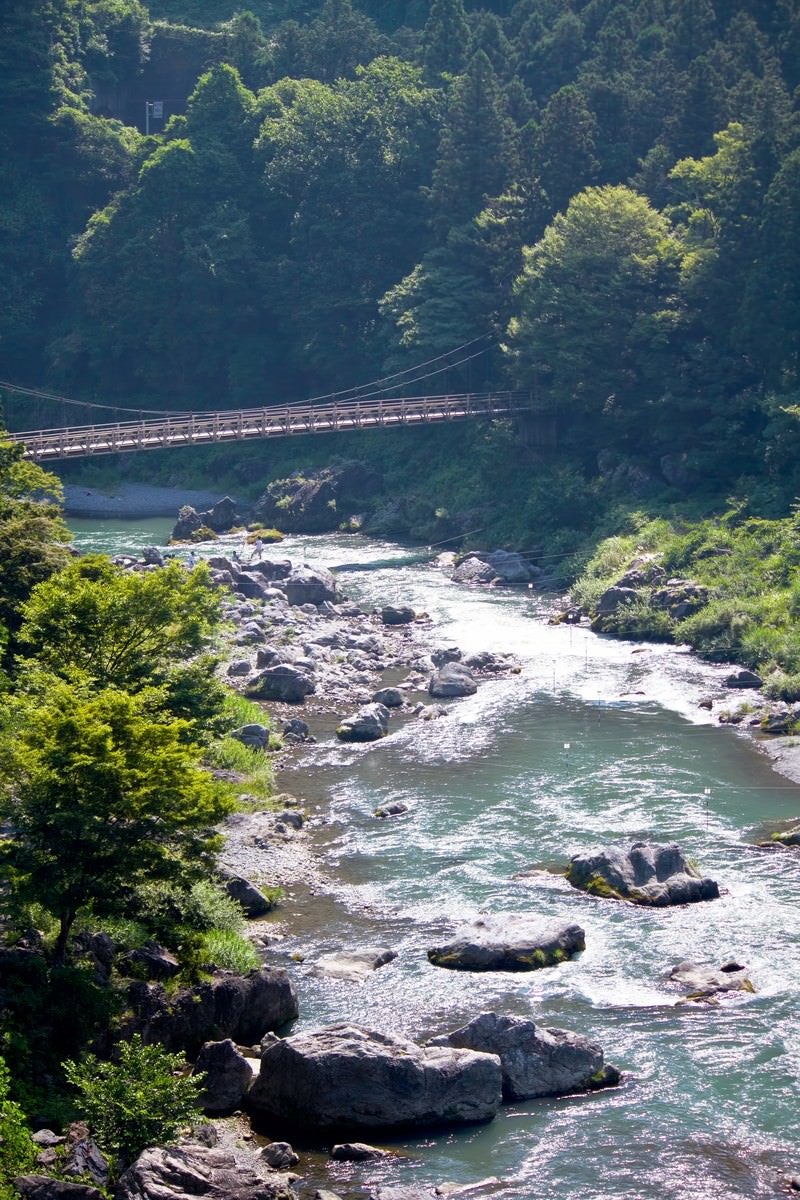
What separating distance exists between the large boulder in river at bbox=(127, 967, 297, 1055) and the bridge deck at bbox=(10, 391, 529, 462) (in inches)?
1453

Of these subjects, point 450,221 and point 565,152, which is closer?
point 565,152

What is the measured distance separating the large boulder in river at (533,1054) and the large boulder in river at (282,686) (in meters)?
19.1

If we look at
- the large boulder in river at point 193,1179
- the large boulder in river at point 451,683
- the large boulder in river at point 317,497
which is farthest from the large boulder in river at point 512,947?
the large boulder in river at point 317,497

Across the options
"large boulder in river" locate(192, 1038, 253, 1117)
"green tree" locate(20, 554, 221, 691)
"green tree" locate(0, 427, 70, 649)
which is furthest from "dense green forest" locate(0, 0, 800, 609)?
"large boulder in river" locate(192, 1038, 253, 1117)

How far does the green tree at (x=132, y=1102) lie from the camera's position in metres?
18.9

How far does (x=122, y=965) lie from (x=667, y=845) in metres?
9.57

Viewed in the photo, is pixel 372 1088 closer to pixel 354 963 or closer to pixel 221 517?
pixel 354 963

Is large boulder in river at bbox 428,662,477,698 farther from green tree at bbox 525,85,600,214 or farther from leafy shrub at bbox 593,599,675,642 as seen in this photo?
green tree at bbox 525,85,600,214

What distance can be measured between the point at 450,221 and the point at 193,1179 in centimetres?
5601

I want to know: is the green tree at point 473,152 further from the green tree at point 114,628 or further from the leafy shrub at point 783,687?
the green tree at point 114,628

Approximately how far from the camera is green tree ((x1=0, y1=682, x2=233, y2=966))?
69.8 feet

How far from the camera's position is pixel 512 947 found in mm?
24812

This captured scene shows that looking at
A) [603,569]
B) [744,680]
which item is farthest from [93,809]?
[603,569]

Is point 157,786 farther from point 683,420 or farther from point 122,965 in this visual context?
point 683,420
